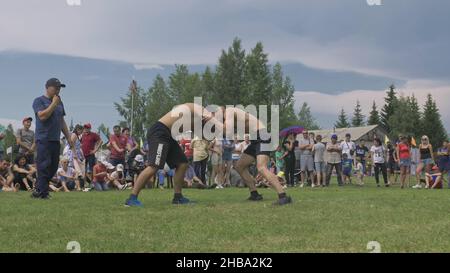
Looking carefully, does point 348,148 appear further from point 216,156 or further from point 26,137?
point 26,137

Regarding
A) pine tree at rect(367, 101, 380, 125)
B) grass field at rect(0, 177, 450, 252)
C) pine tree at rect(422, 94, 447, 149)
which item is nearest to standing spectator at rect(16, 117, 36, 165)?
grass field at rect(0, 177, 450, 252)

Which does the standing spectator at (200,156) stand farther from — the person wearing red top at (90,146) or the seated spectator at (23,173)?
the seated spectator at (23,173)

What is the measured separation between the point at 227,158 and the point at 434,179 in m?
7.26

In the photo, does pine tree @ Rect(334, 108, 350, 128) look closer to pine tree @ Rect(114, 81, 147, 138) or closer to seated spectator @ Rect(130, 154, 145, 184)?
pine tree @ Rect(114, 81, 147, 138)

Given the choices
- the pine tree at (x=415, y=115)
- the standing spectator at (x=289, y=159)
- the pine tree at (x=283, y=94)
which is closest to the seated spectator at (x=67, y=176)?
the standing spectator at (x=289, y=159)

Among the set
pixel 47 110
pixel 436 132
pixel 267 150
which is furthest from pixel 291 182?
pixel 436 132

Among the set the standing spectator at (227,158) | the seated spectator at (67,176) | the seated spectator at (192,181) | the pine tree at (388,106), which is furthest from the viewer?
the pine tree at (388,106)

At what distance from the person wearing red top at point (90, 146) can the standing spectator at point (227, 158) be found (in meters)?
4.49

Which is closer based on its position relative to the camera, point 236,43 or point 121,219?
point 121,219

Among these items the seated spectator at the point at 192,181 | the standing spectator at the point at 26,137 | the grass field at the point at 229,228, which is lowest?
the seated spectator at the point at 192,181

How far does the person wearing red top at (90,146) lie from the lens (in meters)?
16.5

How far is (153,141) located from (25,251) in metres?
4.10

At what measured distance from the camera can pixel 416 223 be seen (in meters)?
6.05
